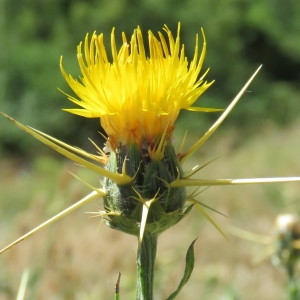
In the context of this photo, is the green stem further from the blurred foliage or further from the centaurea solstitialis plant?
the blurred foliage

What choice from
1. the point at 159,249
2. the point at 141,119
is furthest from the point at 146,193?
the point at 159,249

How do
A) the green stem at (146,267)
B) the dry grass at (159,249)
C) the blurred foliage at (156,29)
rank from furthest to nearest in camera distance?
the blurred foliage at (156,29), the dry grass at (159,249), the green stem at (146,267)

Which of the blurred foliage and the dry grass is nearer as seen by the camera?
the dry grass

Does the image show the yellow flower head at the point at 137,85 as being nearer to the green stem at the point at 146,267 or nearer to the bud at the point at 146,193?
the bud at the point at 146,193

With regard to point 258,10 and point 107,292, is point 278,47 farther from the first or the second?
point 107,292

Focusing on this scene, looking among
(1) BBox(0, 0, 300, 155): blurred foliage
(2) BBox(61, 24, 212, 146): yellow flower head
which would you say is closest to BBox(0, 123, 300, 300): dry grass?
(2) BBox(61, 24, 212, 146): yellow flower head

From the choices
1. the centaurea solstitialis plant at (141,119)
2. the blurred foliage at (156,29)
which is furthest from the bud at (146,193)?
Answer: the blurred foliage at (156,29)

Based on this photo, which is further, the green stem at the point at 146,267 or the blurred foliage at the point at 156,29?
the blurred foliage at the point at 156,29

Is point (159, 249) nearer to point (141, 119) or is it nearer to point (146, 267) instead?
point (146, 267)
